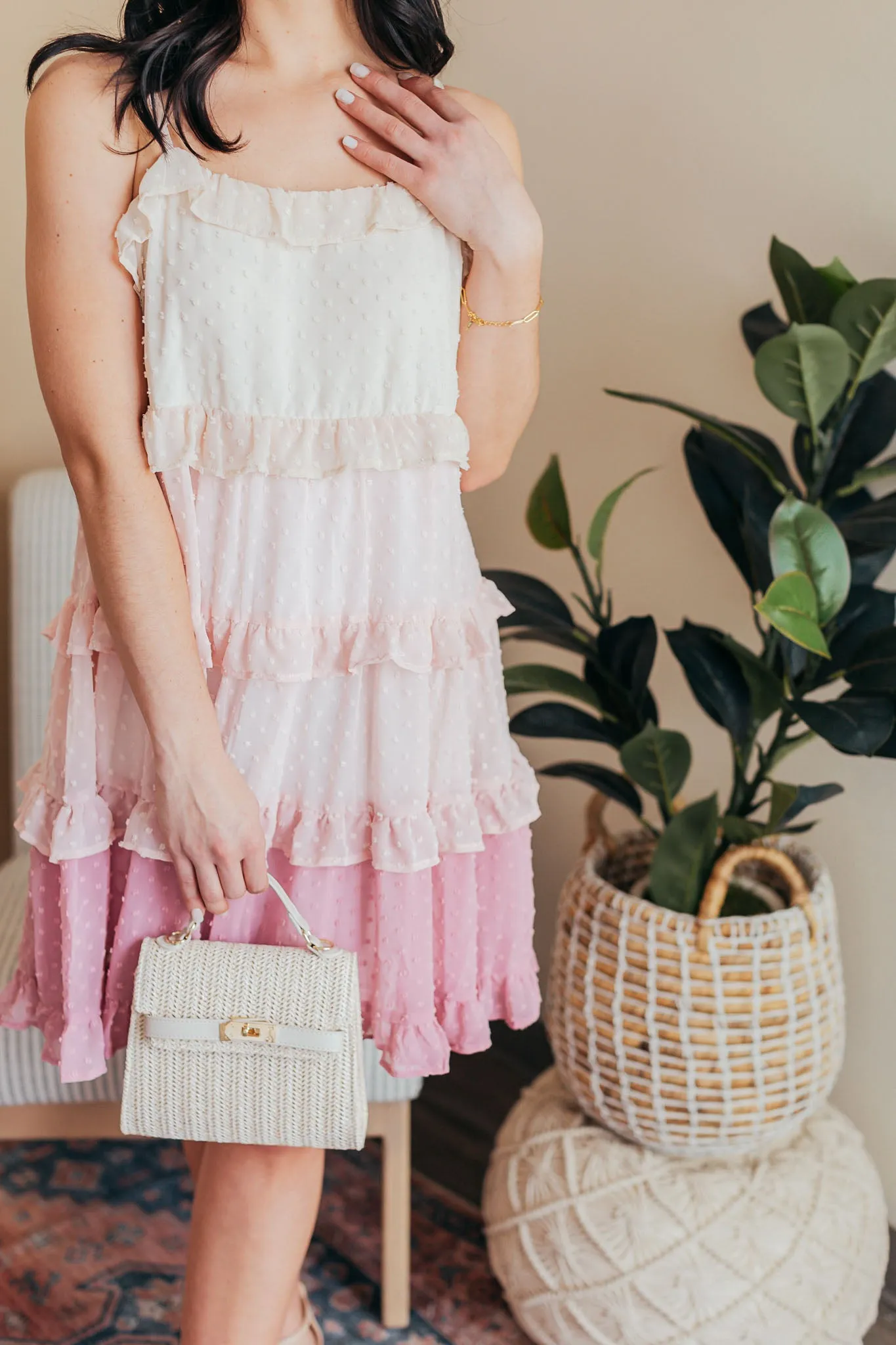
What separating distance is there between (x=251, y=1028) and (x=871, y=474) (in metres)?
0.83

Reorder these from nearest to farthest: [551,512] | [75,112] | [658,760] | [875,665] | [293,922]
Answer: [75,112] < [293,922] < [875,665] < [658,760] < [551,512]

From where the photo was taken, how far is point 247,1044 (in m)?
0.91

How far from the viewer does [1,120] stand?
1892 millimetres

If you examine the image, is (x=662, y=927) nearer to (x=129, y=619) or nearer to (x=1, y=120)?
(x=129, y=619)

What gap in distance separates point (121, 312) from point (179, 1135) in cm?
63

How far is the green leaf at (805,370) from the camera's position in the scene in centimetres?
117

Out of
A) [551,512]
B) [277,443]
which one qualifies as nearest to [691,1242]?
[551,512]

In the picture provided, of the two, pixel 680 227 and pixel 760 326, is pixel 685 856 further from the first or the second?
pixel 680 227

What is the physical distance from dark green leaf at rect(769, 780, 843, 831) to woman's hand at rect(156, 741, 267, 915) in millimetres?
633

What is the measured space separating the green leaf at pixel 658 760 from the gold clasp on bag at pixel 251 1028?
562 mm

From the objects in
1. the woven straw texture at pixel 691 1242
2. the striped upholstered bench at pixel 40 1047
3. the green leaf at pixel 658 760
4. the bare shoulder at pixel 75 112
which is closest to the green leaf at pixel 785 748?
the green leaf at pixel 658 760

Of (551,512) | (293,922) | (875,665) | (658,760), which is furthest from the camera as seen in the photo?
(551,512)

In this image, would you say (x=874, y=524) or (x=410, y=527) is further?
(x=874, y=524)

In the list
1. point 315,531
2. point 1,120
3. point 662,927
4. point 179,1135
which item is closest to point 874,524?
point 662,927
